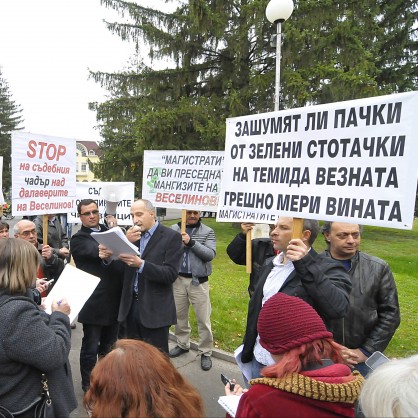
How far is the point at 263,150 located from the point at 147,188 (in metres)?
2.34

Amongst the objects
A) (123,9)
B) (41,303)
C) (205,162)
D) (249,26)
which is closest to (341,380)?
(41,303)

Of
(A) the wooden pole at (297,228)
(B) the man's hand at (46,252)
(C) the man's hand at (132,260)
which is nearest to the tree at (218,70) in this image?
(B) the man's hand at (46,252)

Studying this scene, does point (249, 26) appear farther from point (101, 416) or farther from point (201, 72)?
point (101, 416)

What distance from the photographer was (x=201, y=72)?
55.9ft

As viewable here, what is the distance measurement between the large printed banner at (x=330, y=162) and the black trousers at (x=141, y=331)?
1.33 meters

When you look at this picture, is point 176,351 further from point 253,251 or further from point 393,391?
point 393,391

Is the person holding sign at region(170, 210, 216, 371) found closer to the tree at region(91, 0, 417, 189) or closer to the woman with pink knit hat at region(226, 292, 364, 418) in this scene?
the woman with pink knit hat at region(226, 292, 364, 418)

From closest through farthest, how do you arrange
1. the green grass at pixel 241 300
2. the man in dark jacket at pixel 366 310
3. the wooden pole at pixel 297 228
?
1. the wooden pole at pixel 297 228
2. the man in dark jacket at pixel 366 310
3. the green grass at pixel 241 300

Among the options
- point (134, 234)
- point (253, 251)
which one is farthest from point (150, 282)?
point (253, 251)

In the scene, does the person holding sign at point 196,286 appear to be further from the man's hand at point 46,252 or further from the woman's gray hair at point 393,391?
the woman's gray hair at point 393,391

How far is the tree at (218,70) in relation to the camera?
1376cm

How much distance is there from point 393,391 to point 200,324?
139 inches

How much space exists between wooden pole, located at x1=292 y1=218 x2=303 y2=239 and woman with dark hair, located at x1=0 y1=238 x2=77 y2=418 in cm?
151

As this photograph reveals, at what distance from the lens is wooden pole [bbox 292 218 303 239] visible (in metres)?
2.42
